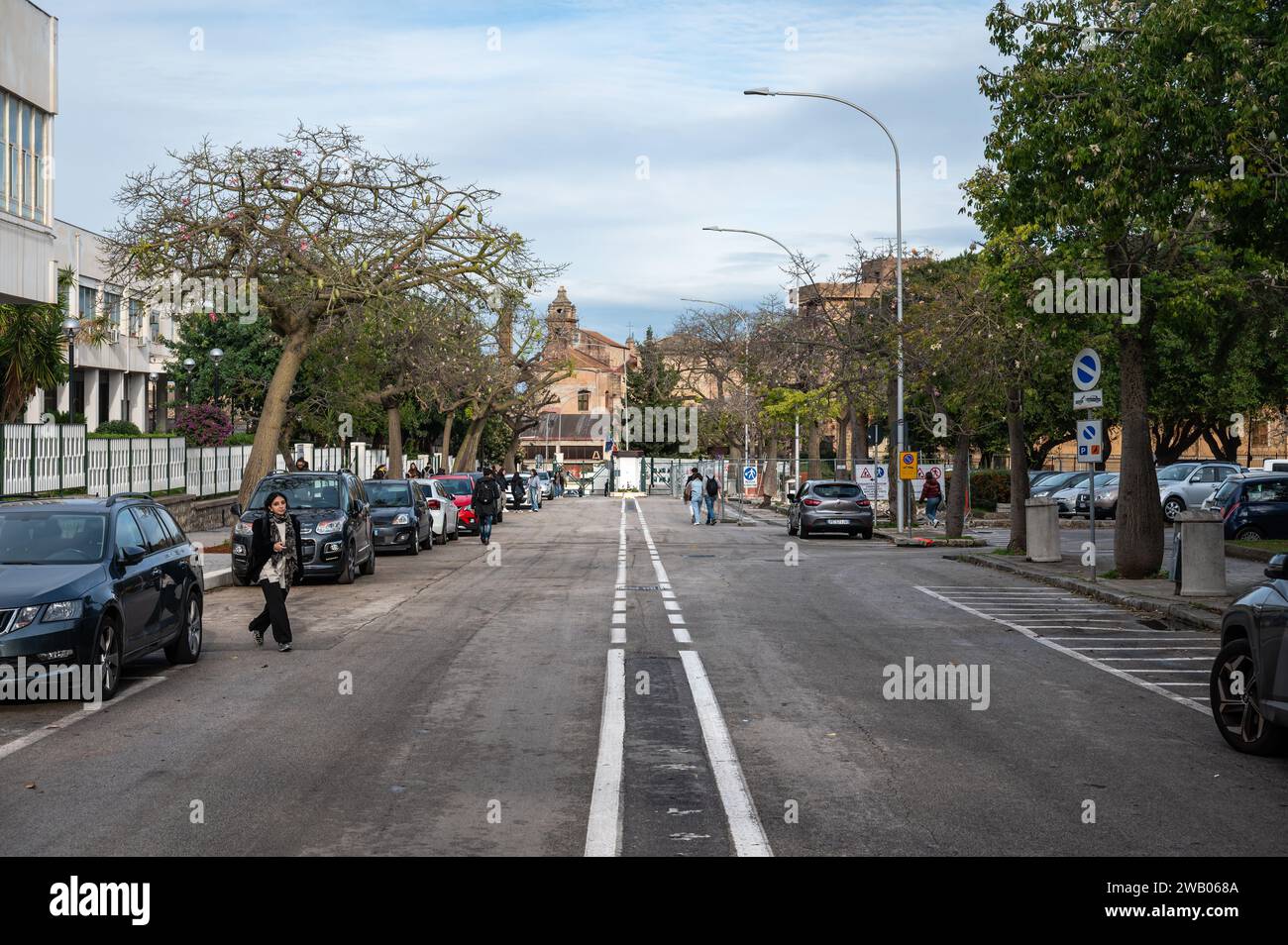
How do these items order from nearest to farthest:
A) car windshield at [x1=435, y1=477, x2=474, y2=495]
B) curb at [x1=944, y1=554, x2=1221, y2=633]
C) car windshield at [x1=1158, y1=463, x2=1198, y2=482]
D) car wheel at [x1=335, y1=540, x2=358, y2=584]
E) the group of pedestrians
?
curb at [x1=944, y1=554, x2=1221, y2=633]
car wheel at [x1=335, y1=540, x2=358, y2=584]
car windshield at [x1=435, y1=477, x2=474, y2=495]
car windshield at [x1=1158, y1=463, x2=1198, y2=482]
the group of pedestrians

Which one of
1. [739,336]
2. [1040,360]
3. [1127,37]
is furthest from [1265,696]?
[739,336]

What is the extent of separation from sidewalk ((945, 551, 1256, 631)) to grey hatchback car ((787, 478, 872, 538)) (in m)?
9.27

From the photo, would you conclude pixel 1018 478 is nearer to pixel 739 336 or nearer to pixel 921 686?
pixel 921 686

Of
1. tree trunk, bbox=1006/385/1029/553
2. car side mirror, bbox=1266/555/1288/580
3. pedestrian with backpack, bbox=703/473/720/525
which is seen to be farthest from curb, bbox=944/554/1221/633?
pedestrian with backpack, bbox=703/473/720/525

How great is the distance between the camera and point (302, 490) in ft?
78.3

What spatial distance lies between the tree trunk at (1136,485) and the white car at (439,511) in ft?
59.1

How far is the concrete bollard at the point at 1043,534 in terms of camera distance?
2655 centimetres

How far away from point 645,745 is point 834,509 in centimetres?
2861

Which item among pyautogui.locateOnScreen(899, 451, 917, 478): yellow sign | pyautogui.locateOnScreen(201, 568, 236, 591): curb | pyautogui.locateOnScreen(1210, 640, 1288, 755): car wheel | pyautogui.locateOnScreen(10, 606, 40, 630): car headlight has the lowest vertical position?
pyautogui.locateOnScreen(201, 568, 236, 591): curb

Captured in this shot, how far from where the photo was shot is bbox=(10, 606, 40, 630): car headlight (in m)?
10.3

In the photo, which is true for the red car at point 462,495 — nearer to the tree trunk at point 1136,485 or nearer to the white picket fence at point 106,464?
the white picket fence at point 106,464

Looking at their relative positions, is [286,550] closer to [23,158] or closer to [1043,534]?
[23,158]

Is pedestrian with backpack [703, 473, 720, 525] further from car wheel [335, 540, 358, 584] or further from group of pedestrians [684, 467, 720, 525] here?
car wheel [335, 540, 358, 584]

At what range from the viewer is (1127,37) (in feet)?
53.5
